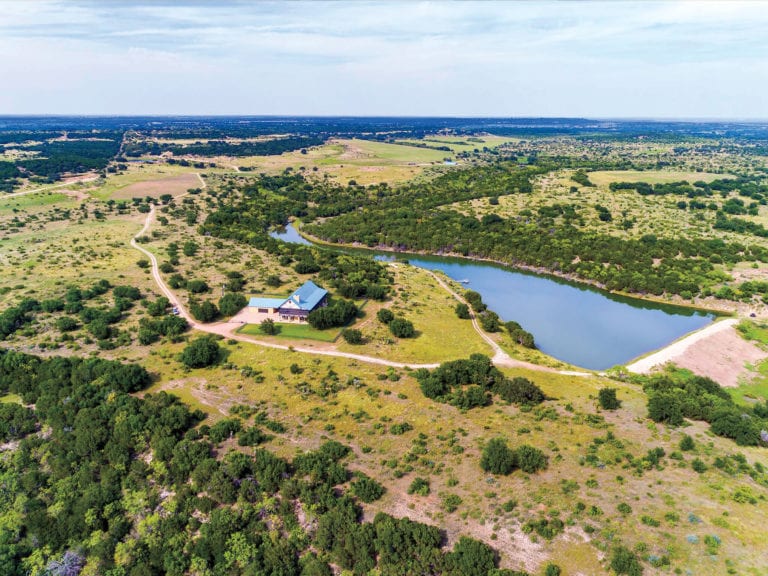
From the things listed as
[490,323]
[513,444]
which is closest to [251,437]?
[513,444]

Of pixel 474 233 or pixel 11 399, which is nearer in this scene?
pixel 11 399

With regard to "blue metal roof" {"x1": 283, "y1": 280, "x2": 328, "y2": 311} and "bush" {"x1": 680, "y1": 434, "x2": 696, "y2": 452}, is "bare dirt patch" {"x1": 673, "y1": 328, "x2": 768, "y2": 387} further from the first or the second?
"blue metal roof" {"x1": 283, "y1": 280, "x2": 328, "y2": 311}

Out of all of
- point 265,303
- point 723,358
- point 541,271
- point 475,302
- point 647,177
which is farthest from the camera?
point 647,177

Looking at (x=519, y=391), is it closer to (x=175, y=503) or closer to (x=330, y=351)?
(x=330, y=351)

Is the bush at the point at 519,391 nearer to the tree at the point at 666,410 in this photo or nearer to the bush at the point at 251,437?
the tree at the point at 666,410

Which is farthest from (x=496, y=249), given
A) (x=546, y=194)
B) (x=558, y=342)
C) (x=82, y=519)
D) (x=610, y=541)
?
(x=82, y=519)

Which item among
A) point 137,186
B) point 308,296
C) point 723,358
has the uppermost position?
point 137,186

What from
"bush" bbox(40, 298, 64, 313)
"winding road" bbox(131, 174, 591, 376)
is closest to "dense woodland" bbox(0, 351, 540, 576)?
"winding road" bbox(131, 174, 591, 376)
